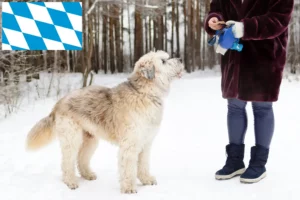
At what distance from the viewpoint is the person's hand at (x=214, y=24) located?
3.36m

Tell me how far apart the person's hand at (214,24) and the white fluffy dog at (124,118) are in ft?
1.33

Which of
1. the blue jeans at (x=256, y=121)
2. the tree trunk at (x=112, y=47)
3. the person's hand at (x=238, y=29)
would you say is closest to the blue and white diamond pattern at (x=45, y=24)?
the blue jeans at (x=256, y=121)

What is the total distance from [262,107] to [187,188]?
931 mm

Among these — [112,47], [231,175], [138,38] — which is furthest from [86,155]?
[112,47]

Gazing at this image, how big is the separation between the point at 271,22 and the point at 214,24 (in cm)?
49

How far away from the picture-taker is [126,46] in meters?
21.2

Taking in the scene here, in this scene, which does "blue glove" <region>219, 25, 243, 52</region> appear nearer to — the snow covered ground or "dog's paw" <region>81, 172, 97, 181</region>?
the snow covered ground

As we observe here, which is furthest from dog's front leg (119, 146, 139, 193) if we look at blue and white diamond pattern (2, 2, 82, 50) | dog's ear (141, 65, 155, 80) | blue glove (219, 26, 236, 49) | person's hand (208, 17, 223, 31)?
blue and white diamond pattern (2, 2, 82, 50)

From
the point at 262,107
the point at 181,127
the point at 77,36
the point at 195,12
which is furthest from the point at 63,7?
the point at 195,12

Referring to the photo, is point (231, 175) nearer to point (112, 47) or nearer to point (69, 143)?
point (69, 143)

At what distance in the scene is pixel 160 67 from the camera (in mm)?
3283

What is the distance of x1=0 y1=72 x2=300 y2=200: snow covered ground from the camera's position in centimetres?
327

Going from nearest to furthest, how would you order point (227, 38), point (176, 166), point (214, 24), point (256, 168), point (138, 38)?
point (227, 38)
point (214, 24)
point (256, 168)
point (176, 166)
point (138, 38)

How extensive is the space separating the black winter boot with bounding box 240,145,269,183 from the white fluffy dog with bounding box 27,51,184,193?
804 millimetres
